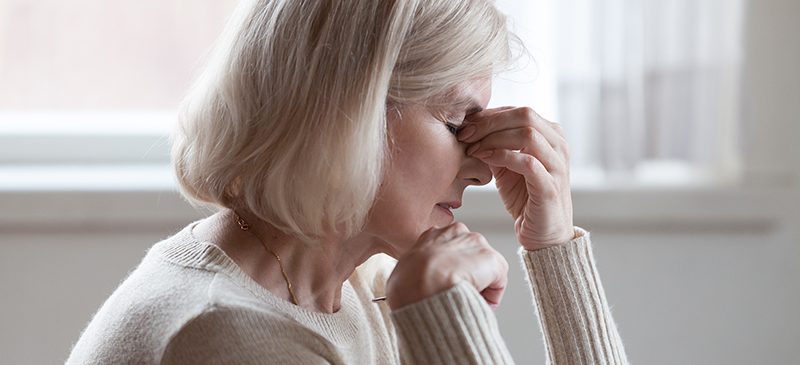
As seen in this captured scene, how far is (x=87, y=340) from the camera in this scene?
4.08 feet

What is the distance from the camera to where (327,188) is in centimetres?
122

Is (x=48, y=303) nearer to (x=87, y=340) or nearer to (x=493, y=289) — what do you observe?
(x=87, y=340)

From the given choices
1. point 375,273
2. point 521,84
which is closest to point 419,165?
point 375,273

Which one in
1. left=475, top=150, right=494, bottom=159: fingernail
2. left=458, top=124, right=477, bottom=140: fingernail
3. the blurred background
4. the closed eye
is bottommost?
the blurred background

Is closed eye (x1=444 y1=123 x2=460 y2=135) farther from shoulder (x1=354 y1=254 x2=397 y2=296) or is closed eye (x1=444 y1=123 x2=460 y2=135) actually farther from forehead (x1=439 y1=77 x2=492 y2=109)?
shoulder (x1=354 y1=254 x2=397 y2=296)

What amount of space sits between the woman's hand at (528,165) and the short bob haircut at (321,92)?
10cm

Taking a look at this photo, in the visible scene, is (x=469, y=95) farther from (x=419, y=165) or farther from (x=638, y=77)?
(x=638, y=77)

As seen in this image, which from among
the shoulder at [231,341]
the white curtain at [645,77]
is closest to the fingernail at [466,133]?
the shoulder at [231,341]

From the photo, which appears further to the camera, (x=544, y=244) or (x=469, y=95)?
(x=544, y=244)

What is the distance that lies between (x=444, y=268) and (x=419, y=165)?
18cm

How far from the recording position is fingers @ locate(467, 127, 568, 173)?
1.36m

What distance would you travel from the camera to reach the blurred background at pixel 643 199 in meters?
2.33

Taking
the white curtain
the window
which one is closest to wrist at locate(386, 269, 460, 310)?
the window

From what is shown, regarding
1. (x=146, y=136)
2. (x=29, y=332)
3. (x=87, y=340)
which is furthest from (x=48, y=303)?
(x=87, y=340)
